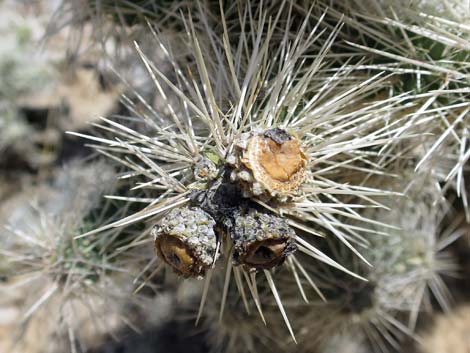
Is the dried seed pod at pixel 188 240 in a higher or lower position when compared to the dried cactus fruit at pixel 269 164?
lower

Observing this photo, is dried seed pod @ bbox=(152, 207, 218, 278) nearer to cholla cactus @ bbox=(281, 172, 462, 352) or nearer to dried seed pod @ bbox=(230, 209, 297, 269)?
dried seed pod @ bbox=(230, 209, 297, 269)

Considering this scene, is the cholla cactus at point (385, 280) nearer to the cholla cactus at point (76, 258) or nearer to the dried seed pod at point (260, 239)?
the cholla cactus at point (76, 258)

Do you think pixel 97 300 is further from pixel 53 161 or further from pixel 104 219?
pixel 53 161

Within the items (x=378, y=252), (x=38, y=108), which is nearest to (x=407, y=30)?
(x=378, y=252)

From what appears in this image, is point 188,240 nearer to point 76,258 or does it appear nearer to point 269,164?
point 269,164

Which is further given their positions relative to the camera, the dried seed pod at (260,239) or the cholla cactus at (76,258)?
the cholla cactus at (76,258)

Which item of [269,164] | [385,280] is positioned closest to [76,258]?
[269,164]

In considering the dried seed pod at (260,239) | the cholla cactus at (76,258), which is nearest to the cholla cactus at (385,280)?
the cholla cactus at (76,258)
